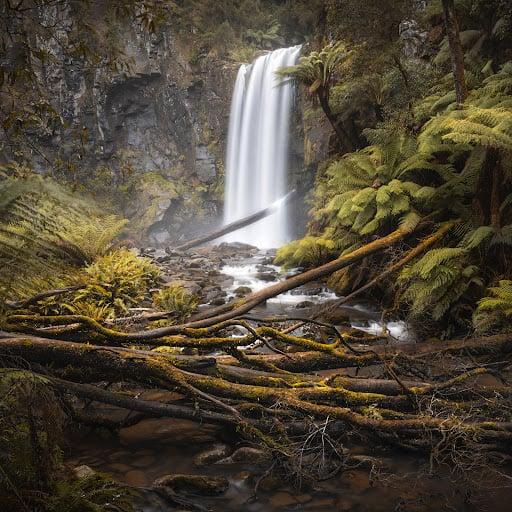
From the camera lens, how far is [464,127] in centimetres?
464

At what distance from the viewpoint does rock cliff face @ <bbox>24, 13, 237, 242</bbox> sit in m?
24.1

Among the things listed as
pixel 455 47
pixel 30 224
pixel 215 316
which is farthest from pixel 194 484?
pixel 455 47

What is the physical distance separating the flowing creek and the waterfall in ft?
52.0

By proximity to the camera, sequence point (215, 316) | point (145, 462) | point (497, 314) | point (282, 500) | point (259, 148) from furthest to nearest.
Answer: point (259, 148) < point (497, 314) < point (215, 316) < point (145, 462) < point (282, 500)

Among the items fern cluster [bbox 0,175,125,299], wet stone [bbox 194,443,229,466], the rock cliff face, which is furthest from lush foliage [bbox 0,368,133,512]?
the rock cliff face

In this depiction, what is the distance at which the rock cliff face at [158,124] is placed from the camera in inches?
949

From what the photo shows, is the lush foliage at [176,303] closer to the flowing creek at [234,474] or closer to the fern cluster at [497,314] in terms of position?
the flowing creek at [234,474]

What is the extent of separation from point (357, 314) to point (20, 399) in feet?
19.8

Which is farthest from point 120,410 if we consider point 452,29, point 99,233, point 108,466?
point 452,29

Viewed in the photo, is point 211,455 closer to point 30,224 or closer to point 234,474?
point 234,474

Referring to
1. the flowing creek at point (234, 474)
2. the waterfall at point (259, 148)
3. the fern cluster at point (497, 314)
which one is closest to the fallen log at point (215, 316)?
the flowing creek at point (234, 474)

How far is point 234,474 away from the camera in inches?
122

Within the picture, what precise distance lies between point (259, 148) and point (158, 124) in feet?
26.1

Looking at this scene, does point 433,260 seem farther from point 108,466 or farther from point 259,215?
point 259,215
